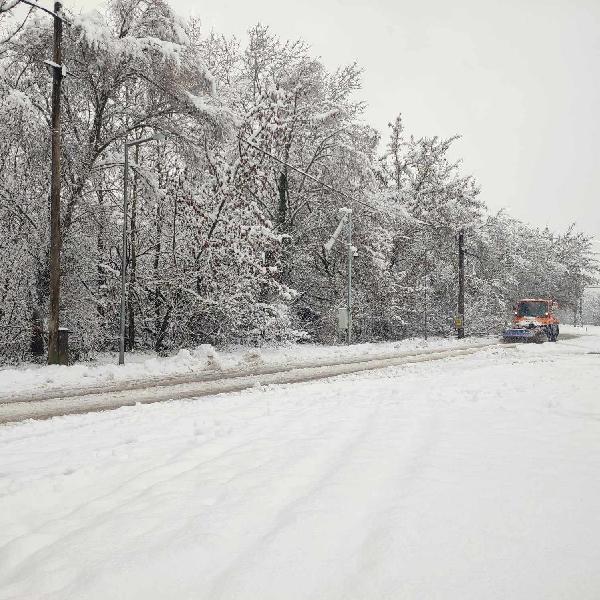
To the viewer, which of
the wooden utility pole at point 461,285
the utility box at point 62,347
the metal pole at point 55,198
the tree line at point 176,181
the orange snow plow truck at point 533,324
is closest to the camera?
the metal pole at point 55,198

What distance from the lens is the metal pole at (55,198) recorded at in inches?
538

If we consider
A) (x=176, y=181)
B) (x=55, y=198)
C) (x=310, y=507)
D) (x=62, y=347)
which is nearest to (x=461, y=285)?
(x=176, y=181)

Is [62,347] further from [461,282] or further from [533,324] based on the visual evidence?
[461,282]

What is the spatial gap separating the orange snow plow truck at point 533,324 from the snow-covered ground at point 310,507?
947 inches

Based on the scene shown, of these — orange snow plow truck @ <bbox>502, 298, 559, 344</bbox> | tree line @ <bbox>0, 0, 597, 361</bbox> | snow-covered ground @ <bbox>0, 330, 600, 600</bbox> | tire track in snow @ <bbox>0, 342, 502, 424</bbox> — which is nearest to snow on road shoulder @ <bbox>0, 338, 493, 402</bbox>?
tire track in snow @ <bbox>0, 342, 502, 424</bbox>

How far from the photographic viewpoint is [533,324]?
28812 millimetres

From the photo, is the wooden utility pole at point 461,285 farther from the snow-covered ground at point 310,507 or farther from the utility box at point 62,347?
the snow-covered ground at point 310,507

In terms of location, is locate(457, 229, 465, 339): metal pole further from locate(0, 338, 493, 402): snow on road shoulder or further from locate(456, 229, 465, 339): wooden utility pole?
locate(0, 338, 493, 402): snow on road shoulder

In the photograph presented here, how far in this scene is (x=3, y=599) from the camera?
8.04 feet

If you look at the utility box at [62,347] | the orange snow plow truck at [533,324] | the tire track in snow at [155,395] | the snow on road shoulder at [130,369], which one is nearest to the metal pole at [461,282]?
the orange snow plow truck at [533,324]

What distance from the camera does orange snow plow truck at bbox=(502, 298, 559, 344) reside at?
93.9 feet

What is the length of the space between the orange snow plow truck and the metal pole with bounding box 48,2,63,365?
24416 millimetres

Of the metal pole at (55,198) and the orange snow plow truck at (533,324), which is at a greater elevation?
the metal pole at (55,198)

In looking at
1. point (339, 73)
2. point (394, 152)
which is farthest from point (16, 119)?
point (394, 152)
